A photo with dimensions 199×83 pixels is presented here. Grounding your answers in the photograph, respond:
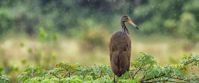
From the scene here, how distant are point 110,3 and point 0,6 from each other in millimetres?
3398

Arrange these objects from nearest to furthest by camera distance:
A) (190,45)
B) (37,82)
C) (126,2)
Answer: (37,82)
(190,45)
(126,2)

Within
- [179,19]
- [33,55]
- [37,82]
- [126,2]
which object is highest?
[126,2]

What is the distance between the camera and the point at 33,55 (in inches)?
482

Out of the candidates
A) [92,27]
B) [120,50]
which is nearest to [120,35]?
[120,50]

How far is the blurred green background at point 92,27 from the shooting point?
48.3 ft

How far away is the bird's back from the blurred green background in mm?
6544

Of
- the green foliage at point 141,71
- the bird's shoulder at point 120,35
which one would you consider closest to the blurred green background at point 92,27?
the bird's shoulder at point 120,35

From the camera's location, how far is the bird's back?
5.85 metres

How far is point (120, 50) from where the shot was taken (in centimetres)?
595

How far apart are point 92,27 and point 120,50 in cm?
1156

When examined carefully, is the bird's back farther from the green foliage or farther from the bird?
the green foliage

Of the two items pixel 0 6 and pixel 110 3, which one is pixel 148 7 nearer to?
pixel 110 3

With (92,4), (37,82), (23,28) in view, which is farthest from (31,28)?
(37,82)

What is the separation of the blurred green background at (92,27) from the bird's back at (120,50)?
6.54 m
